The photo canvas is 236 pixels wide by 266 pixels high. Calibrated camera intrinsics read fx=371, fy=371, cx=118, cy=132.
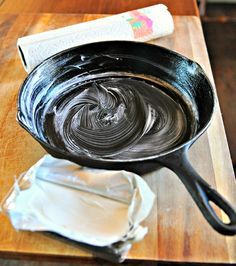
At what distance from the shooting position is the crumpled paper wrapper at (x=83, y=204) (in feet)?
1.59

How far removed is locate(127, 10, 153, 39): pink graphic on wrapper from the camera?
2.99 ft

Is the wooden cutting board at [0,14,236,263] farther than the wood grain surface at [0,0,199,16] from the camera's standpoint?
No

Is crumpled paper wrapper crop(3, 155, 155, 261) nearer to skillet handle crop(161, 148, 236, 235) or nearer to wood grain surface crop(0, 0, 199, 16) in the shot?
skillet handle crop(161, 148, 236, 235)

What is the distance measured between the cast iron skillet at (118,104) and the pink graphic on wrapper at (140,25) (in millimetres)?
135

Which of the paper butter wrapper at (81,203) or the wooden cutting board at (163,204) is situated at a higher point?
the paper butter wrapper at (81,203)

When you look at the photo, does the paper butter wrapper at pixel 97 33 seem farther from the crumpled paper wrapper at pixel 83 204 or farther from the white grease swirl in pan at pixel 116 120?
the crumpled paper wrapper at pixel 83 204

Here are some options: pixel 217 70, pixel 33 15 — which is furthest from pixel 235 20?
pixel 33 15

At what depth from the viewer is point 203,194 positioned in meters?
0.49

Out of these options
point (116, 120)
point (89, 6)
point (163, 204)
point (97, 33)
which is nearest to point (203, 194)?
Result: point (163, 204)

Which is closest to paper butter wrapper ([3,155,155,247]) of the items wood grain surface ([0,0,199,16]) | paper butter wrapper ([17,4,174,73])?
paper butter wrapper ([17,4,174,73])

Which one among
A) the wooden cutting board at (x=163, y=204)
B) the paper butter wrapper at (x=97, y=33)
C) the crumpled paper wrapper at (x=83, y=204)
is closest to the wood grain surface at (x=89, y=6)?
the paper butter wrapper at (x=97, y=33)

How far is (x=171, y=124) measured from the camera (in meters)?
0.68

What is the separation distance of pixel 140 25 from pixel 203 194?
1.83 ft

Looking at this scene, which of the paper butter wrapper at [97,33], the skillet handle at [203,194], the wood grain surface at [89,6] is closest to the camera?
the skillet handle at [203,194]
